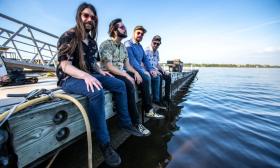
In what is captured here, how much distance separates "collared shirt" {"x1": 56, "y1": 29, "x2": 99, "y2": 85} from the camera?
6.02 ft

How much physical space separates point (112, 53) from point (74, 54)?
0.94 metres

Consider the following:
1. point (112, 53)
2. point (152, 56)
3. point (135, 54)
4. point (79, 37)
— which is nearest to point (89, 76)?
point (79, 37)

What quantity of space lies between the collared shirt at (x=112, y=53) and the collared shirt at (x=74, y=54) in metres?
0.28

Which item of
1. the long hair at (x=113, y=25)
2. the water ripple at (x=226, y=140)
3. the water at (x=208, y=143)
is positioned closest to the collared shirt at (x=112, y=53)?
the long hair at (x=113, y=25)

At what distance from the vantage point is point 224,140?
10.5 feet

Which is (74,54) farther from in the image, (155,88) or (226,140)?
(226,140)

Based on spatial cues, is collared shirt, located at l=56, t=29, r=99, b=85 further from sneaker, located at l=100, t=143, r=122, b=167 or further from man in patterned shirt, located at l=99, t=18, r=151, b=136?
sneaker, located at l=100, t=143, r=122, b=167

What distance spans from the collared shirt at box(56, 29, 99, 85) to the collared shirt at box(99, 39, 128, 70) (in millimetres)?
284

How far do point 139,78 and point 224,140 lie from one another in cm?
200

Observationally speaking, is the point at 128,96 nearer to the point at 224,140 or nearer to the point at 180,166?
the point at 180,166

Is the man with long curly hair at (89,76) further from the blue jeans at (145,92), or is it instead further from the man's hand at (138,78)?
the blue jeans at (145,92)

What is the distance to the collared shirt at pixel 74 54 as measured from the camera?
6.02ft

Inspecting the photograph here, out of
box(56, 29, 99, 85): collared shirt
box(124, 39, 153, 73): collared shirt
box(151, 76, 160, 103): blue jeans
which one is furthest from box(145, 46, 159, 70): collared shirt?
box(56, 29, 99, 85): collared shirt

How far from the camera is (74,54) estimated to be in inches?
77.9
